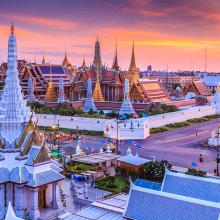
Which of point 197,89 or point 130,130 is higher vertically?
point 197,89

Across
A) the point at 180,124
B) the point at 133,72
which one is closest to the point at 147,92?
the point at 133,72

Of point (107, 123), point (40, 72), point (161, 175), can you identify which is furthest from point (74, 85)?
point (161, 175)

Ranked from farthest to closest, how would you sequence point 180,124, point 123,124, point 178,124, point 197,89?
point 197,89, point 180,124, point 178,124, point 123,124

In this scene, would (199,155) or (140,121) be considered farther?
(140,121)

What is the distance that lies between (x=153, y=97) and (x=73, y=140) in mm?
25027

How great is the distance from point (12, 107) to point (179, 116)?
32908mm

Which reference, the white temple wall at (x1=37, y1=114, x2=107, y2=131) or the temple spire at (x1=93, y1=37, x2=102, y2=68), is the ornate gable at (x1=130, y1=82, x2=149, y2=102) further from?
the white temple wall at (x1=37, y1=114, x2=107, y2=131)

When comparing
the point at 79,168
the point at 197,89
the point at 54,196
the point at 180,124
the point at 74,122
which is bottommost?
the point at 54,196

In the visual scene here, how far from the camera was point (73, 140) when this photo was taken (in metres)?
39.3

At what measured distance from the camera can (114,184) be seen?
25.1 metres

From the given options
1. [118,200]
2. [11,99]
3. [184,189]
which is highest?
[11,99]

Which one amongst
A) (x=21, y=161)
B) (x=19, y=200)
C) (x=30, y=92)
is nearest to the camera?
(x=19, y=200)

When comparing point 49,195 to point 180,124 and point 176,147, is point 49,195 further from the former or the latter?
point 180,124

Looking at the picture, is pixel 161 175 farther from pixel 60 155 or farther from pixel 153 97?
pixel 153 97
